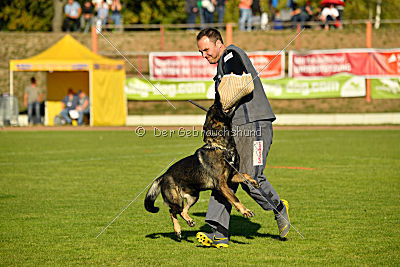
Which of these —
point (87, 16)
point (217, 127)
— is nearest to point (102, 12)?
point (87, 16)

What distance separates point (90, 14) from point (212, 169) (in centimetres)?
2851

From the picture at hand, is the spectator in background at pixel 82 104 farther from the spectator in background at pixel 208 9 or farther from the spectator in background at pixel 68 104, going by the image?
the spectator in background at pixel 208 9

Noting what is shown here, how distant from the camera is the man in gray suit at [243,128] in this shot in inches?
255

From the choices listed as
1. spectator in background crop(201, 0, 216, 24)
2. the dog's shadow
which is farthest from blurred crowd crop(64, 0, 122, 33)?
the dog's shadow

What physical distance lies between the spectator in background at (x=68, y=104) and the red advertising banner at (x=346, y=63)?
33.2 ft

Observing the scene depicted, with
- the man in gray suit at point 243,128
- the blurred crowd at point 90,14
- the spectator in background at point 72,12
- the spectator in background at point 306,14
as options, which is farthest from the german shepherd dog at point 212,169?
the spectator in background at point 72,12

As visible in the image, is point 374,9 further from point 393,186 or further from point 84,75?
point 393,186

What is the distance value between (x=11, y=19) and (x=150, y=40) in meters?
13.8

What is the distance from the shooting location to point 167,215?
9086 mm

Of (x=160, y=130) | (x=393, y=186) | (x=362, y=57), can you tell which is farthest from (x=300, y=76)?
(x=160, y=130)

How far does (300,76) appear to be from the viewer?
1235 inches

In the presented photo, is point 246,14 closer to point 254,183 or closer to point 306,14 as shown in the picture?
point 306,14

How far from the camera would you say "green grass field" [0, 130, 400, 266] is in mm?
6652

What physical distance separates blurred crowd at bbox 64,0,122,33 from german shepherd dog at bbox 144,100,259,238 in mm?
25790
